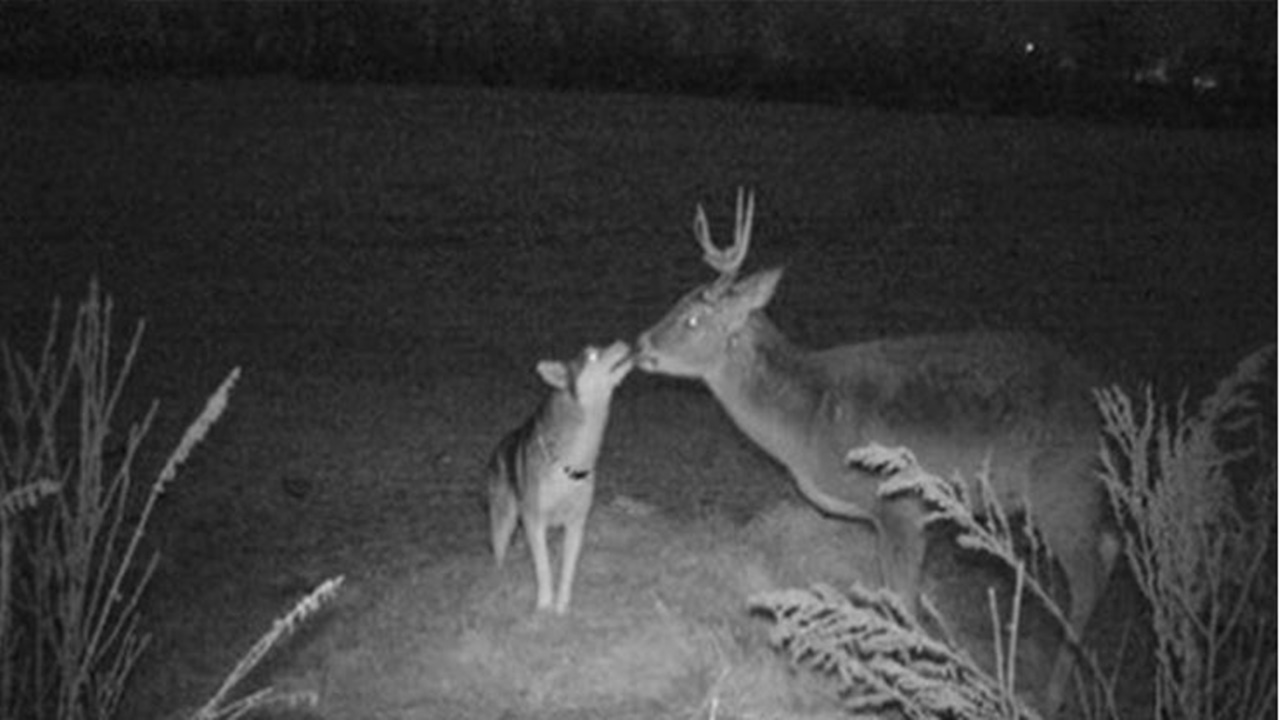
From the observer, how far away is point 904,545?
27.2 ft

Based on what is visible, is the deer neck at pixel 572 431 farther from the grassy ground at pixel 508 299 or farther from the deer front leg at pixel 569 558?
the grassy ground at pixel 508 299

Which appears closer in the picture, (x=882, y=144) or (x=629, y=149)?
(x=629, y=149)

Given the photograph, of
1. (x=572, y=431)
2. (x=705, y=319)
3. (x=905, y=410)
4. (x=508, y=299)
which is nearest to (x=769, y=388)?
(x=705, y=319)

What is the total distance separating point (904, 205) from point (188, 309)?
29.3 feet

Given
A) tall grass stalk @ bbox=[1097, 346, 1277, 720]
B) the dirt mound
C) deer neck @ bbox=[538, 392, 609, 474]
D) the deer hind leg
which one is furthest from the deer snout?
tall grass stalk @ bbox=[1097, 346, 1277, 720]

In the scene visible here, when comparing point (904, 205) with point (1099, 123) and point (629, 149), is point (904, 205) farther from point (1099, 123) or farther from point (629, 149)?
point (1099, 123)

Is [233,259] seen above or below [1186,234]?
below

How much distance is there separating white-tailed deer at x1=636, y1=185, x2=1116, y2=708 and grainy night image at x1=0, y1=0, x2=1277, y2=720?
0.02 metres

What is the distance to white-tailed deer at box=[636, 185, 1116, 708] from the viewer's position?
8234mm

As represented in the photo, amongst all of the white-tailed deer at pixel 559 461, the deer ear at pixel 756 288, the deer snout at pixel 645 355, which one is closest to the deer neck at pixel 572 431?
the white-tailed deer at pixel 559 461

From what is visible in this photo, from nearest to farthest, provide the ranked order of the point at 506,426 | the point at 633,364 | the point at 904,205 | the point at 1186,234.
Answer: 1. the point at 633,364
2. the point at 506,426
3. the point at 1186,234
4. the point at 904,205

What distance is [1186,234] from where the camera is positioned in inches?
808

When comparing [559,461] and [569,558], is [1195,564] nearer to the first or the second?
[559,461]

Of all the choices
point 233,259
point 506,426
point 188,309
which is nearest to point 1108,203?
point 233,259
